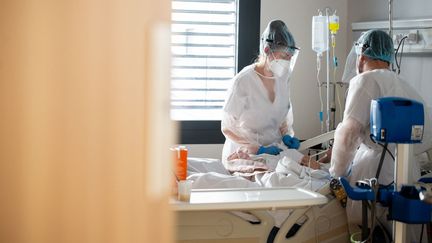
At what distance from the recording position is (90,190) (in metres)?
1.04

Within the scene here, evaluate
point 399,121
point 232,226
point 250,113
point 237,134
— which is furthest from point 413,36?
point 232,226

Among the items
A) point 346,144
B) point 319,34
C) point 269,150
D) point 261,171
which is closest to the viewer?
point 346,144

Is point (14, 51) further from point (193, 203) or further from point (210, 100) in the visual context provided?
point (210, 100)

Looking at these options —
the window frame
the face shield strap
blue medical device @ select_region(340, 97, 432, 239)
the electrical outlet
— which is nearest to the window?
the window frame

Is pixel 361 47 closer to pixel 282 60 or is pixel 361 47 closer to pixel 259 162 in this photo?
pixel 282 60

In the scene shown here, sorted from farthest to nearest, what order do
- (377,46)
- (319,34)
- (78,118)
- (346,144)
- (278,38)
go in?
(319,34), (278,38), (377,46), (346,144), (78,118)

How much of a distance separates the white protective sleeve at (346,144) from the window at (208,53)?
1.73 m

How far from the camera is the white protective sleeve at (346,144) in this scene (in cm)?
284

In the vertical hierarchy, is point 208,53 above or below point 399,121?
above

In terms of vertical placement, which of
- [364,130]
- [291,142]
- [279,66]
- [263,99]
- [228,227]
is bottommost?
[228,227]

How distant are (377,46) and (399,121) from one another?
2.87ft

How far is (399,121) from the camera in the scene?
2215 millimetres

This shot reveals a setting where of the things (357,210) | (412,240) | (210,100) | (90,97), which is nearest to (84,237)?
(90,97)

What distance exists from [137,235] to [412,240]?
6.80 feet
